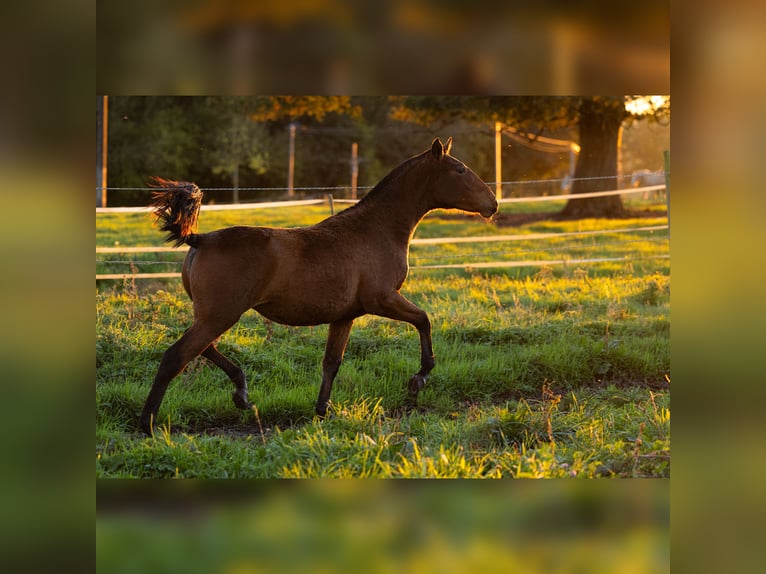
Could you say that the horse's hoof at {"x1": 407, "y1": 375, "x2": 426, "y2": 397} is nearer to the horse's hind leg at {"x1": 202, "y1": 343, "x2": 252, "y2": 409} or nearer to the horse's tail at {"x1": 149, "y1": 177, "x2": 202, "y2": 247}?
the horse's hind leg at {"x1": 202, "y1": 343, "x2": 252, "y2": 409}

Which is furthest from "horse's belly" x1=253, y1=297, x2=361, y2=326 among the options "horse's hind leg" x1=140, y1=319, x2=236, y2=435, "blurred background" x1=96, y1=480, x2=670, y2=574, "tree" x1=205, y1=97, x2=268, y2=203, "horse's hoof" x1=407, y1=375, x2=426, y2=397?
"tree" x1=205, y1=97, x2=268, y2=203

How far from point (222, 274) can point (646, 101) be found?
11.6 meters

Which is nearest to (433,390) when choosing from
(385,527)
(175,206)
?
(175,206)

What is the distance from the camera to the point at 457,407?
6.36 metres

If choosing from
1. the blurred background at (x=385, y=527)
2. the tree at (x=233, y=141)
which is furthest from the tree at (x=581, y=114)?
the blurred background at (x=385, y=527)

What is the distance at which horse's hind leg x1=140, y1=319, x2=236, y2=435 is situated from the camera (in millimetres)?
5008

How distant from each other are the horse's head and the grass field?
1580 mm

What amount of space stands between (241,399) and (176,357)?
2.91 ft

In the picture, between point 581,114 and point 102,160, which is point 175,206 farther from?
point 102,160

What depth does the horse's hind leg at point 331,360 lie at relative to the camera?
19.4ft

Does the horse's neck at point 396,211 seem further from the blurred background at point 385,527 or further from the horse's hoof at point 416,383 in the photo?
the blurred background at point 385,527

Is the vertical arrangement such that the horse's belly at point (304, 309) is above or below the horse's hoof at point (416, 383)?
above

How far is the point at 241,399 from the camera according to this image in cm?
575
